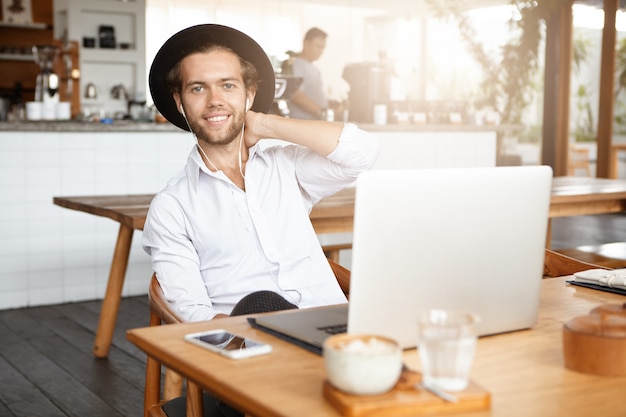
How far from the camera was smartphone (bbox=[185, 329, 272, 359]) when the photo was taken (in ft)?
3.83

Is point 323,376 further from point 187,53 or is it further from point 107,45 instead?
point 107,45

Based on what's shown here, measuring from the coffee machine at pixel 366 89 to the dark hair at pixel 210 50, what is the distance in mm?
3656

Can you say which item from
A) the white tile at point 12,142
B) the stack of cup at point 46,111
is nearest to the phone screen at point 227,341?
the white tile at point 12,142

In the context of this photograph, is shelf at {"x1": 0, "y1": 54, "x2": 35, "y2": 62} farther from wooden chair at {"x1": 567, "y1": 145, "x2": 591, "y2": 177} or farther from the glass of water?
the glass of water

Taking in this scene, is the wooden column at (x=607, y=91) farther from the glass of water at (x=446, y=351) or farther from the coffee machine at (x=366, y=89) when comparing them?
the glass of water at (x=446, y=351)

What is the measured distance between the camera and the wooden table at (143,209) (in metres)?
3.15

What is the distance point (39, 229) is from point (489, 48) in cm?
769

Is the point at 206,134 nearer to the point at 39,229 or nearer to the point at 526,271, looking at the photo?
the point at 526,271

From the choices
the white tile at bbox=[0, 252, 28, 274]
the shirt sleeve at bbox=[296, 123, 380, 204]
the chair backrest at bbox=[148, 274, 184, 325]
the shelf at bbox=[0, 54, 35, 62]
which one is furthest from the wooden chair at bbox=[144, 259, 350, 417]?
the shelf at bbox=[0, 54, 35, 62]

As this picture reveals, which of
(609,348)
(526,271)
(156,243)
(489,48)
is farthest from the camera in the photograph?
(489,48)

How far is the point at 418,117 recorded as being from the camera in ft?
19.2

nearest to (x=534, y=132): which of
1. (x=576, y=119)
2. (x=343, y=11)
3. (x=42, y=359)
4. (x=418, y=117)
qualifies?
(x=576, y=119)

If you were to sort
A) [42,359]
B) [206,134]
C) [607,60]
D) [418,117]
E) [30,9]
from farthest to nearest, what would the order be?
[607,60]
[30,9]
[418,117]
[42,359]
[206,134]

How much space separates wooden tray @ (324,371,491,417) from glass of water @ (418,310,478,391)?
2 cm
